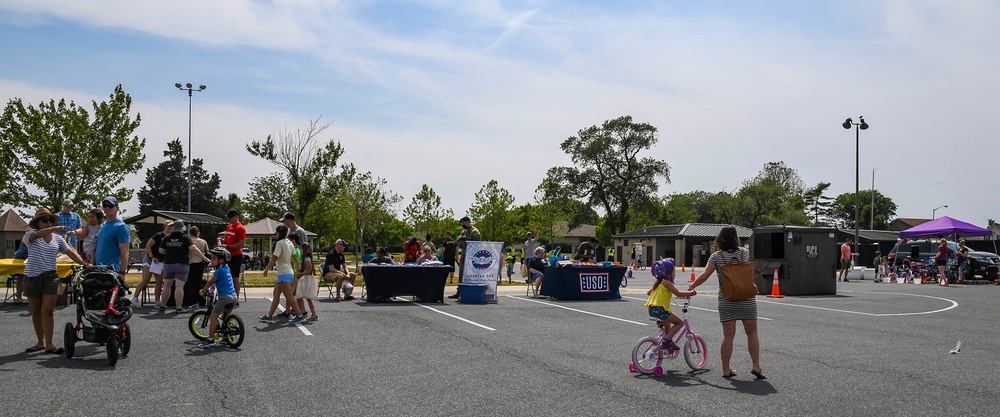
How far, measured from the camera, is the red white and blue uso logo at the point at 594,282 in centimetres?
1956

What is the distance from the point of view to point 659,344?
28.0 feet

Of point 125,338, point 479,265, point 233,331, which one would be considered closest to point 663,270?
point 233,331

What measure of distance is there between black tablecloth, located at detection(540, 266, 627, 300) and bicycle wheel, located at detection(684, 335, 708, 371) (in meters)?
10.5

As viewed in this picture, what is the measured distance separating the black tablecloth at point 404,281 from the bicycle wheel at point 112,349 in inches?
348

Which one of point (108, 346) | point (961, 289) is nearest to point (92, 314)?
point (108, 346)

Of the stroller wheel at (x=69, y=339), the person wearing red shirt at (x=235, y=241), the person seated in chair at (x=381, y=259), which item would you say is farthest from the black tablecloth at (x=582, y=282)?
the stroller wheel at (x=69, y=339)

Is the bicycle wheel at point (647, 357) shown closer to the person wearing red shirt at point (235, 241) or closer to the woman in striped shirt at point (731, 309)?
the woman in striped shirt at point (731, 309)

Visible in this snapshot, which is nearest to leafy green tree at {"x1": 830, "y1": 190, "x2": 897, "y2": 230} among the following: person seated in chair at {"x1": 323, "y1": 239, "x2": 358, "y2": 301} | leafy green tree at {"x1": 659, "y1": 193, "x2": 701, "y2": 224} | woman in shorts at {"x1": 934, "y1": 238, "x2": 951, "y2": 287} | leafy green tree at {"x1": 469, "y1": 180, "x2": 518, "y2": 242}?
leafy green tree at {"x1": 659, "y1": 193, "x2": 701, "y2": 224}

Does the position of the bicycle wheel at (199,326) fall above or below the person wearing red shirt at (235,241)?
below

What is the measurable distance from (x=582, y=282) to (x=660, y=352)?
11008mm

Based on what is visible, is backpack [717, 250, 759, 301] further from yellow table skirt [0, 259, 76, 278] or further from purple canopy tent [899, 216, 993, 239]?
purple canopy tent [899, 216, 993, 239]

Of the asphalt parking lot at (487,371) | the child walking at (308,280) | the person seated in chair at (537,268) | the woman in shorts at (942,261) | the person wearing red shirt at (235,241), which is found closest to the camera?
the asphalt parking lot at (487,371)

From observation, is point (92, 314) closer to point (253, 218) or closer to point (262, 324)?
point (262, 324)

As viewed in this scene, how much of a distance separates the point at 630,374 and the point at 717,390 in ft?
3.62
